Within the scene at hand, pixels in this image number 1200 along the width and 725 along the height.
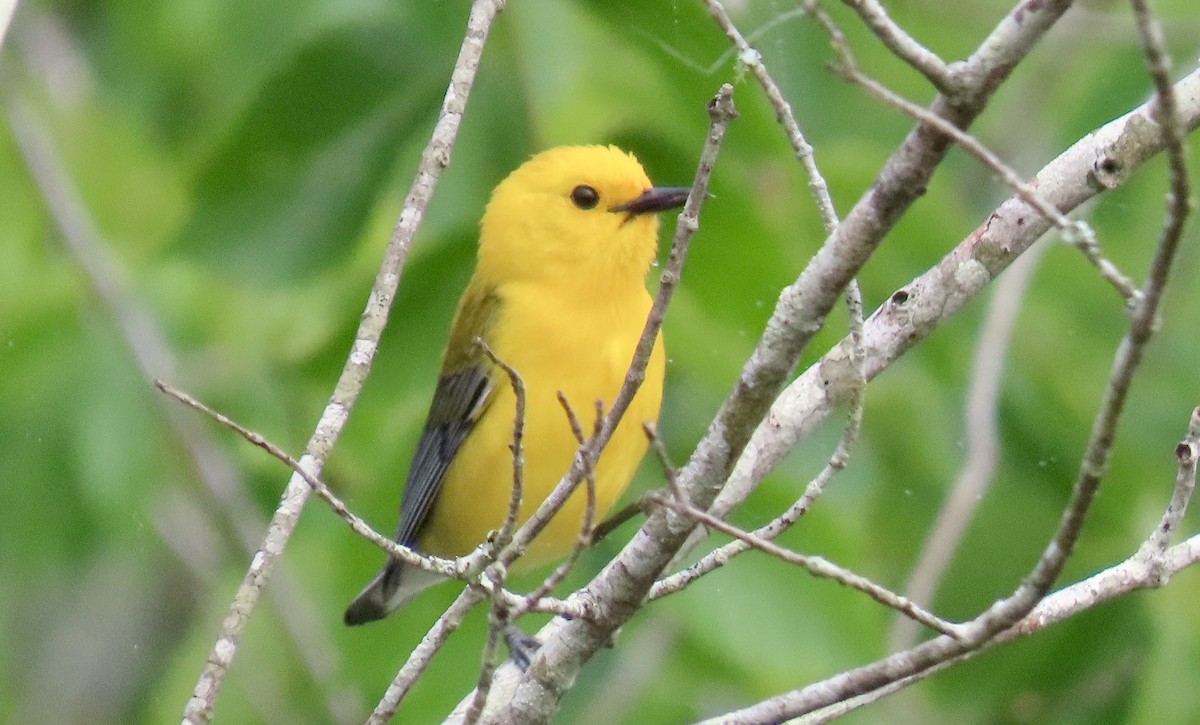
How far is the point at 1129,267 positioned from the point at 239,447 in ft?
11.5

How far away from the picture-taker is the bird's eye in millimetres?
4777

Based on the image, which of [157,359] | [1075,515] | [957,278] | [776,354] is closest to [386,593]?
[157,359]

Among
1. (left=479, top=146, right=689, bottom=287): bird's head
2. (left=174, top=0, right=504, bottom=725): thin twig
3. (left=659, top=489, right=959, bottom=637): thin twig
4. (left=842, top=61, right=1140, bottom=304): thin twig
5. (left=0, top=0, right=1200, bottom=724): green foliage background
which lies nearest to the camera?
(left=842, top=61, right=1140, bottom=304): thin twig

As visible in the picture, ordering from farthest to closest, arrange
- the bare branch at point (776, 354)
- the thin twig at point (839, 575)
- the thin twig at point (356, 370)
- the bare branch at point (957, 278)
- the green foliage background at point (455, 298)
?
the green foliage background at point (455, 298), the bare branch at point (957, 278), the thin twig at point (356, 370), the thin twig at point (839, 575), the bare branch at point (776, 354)

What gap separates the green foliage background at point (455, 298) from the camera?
4395 millimetres

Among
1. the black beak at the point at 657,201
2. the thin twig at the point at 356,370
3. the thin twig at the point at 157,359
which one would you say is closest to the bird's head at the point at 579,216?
the black beak at the point at 657,201

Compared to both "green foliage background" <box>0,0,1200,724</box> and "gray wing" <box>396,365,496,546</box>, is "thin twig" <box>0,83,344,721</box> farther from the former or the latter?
"gray wing" <box>396,365,496,546</box>

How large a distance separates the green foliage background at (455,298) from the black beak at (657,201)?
6cm

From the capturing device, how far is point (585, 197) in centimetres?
480

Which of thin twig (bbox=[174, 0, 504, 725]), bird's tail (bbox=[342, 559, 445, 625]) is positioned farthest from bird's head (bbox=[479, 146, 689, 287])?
thin twig (bbox=[174, 0, 504, 725])

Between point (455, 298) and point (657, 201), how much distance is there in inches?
27.2

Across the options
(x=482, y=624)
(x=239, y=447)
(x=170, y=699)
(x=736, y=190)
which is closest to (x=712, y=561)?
(x=736, y=190)

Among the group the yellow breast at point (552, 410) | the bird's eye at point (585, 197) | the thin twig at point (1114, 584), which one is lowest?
the thin twig at point (1114, 584)

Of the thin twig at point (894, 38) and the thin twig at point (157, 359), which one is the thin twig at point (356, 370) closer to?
the thin twig at point (894, 38)
